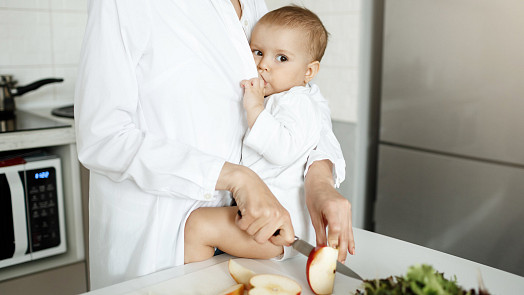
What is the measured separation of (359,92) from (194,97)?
1410mm

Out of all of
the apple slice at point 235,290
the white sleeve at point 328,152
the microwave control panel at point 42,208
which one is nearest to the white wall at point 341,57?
the white sleeve at point 328,152

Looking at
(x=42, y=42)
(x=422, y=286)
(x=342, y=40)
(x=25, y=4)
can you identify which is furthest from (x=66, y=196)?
(x=422, y=286)

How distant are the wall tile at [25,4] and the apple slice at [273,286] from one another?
1.94 m

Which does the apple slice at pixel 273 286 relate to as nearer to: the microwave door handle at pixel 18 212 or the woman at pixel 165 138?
the woman at pixel 165 138

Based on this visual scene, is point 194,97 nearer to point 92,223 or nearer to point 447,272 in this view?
point 92,223

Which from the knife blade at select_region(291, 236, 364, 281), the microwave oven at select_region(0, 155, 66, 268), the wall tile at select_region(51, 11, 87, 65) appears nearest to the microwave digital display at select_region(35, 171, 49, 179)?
the microwave oven at select_region(0, 155, 66, 268)

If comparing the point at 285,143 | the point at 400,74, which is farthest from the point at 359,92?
the point at 285,143

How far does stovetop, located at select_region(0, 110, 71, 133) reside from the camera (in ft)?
5.66

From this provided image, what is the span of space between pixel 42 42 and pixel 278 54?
5.15ft

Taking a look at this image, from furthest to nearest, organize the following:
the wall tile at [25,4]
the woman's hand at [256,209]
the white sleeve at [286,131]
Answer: the wall tile at [25,4], the white sleeve at [286,131], the woman's hand at [256,209]

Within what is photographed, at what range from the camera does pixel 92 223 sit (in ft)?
3.13

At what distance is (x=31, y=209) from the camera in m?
1.78

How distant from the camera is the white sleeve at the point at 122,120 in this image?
785 mm

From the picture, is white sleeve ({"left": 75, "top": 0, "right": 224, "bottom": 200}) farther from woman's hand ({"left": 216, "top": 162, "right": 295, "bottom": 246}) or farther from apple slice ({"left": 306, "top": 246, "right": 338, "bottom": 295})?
apple slice ({"left": 306, "top": 246, "right": 338, "bottom": 295})
